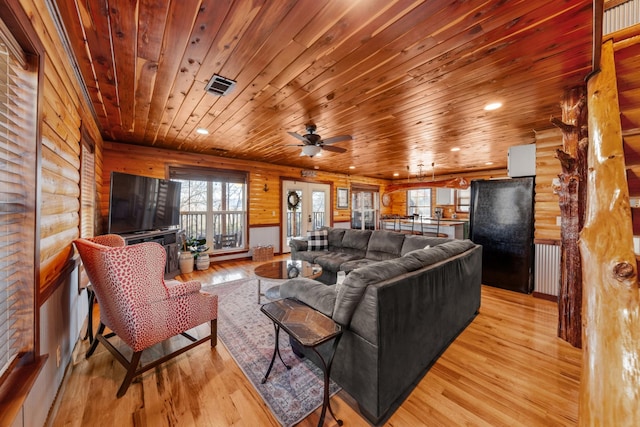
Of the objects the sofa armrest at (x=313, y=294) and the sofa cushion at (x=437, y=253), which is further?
the sofa cushion at (x=437, y=253)

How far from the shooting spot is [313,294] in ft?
6.08

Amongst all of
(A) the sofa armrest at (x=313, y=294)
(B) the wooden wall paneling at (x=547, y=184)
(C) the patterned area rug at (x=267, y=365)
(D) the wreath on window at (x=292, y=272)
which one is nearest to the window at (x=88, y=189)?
(C) the patterned area rug at (x=267, y=365)

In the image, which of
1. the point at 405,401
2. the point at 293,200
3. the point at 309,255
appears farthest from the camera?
the point at 293,200

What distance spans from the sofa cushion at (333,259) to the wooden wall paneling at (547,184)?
278cm

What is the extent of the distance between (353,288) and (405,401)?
94 centimetres

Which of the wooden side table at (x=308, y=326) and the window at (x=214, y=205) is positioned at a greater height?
the window at (x=214, y=205)

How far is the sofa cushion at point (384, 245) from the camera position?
383 centimetres

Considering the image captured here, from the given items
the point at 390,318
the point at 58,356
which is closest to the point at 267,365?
the point at 390,318

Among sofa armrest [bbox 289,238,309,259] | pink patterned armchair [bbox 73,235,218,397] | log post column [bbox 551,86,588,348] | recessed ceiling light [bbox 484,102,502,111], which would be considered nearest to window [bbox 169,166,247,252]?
sofa armrest [bbox 289,238,309,259]

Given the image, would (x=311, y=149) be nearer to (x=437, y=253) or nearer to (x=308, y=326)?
(x=437, y=253)

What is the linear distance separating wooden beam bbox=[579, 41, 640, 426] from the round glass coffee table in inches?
92.5

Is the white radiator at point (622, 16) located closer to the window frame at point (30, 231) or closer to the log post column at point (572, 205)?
the log post column at point (572, 205)

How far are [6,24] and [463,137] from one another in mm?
4808

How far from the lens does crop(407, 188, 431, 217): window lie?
9.20m
